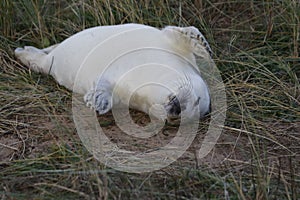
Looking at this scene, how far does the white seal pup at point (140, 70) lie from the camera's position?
97.9 inches

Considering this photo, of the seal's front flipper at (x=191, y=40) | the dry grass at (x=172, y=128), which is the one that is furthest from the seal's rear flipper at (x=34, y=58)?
the seal's front flipper at (x=191, y=40)

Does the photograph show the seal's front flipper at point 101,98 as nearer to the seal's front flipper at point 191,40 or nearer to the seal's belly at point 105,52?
the seal's belly at point 105,52

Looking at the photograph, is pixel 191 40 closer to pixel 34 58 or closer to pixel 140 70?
pixel 140 70

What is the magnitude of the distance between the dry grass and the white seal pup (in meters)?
0.13

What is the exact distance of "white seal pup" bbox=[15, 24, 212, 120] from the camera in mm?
2486

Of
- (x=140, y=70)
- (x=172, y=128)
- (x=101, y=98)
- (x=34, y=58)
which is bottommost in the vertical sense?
(x=34, y=58)

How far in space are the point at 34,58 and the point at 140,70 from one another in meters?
0.91

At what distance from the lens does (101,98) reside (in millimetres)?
2568

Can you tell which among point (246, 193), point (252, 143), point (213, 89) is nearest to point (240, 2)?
point (213, 89)

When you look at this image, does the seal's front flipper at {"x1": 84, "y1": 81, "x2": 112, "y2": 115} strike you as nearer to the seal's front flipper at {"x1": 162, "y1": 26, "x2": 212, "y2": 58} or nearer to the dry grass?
the dry grass

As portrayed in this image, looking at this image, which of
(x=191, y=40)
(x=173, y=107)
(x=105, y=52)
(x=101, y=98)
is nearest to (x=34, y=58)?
(x=105, y=52)

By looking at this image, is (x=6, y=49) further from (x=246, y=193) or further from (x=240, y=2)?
(x=246, y=193)

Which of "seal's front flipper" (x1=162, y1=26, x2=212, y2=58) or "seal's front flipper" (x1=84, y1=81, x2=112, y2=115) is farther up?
"seal's front flipper" (x1=162, y1=26, x2=212, y2=58)

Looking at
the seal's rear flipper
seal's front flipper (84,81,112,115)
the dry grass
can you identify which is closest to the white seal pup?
seal's front flipper (84,81,112,115)
